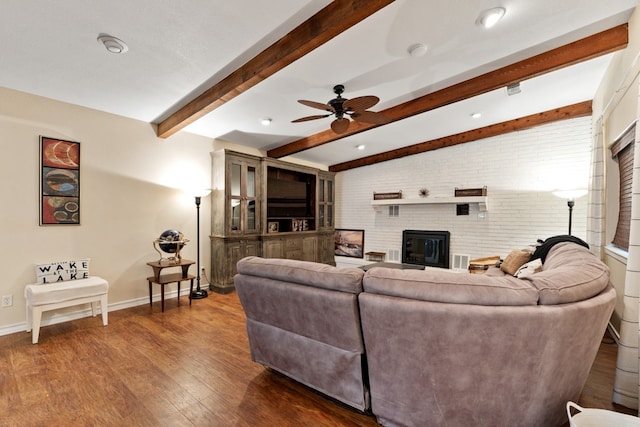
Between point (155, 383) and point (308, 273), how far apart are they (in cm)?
149

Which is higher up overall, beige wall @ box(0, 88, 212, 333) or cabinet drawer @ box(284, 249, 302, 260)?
beige wall @ box(0, 88, 212, 333)

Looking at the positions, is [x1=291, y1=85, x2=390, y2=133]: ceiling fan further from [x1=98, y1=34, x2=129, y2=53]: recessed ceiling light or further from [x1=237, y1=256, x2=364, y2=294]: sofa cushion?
[x1=237, y1=256, x2=364, y2=294]: sofa cushion

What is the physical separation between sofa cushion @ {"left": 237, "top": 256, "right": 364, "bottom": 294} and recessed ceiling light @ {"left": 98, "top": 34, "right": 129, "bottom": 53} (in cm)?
206

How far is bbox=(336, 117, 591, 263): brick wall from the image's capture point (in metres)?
4.84

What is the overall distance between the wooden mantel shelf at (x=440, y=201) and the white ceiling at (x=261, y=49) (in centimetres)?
194

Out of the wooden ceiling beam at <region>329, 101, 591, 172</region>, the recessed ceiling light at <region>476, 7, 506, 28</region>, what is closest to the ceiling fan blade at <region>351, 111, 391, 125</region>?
the recessed ceiling light at <region>476, 7, 506, 28</region>

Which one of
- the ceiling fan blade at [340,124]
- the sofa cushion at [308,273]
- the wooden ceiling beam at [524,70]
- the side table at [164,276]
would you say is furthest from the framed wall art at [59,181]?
the wooden ceiling beam at [524,70]

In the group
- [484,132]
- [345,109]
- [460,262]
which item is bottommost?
[460,262]

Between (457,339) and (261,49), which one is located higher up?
(261,49)

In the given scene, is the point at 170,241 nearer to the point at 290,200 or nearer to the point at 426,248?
the point at 290,200

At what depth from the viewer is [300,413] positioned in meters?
1.82

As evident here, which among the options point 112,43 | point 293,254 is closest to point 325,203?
point 293,254

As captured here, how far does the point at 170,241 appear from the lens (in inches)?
158

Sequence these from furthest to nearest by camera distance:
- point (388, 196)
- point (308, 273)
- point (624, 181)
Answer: point (388, 196), point (624, 181), point (308, 273)
